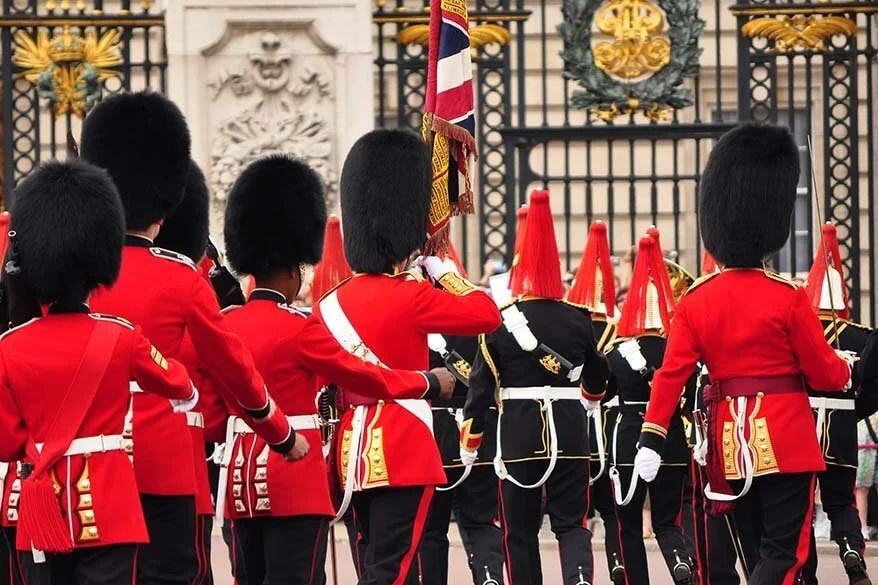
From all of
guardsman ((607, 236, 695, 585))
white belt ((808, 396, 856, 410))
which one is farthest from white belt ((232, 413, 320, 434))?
white belt ((808, 396, 856, 410))

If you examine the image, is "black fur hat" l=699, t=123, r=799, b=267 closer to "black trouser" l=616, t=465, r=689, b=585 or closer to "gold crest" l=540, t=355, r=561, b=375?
"gold crest" l=540, t=355, r=561, b=375

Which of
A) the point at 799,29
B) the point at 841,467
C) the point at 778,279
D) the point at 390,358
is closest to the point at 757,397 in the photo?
the point at 778,279

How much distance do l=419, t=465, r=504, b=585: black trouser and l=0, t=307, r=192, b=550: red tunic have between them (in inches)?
123

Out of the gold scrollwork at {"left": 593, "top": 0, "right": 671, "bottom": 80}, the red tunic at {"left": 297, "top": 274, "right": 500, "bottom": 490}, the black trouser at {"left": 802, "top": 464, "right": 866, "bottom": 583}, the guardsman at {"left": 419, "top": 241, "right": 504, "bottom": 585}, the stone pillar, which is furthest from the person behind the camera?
the gold scrollwork at {"left": 593, "top": 0, "right": 671, "bottom": 80}

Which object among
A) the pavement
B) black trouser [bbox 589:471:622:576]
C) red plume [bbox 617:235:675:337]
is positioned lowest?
the pavement

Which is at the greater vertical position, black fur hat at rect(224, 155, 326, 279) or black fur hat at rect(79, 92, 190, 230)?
black fur hat at rect(79, 92, 190, 230)

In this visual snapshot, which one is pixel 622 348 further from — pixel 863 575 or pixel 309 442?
pixel 309 442

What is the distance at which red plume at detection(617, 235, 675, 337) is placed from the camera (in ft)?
30.9

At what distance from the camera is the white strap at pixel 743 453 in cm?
725

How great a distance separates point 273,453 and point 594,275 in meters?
3.28

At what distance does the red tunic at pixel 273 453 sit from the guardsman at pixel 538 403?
190 centimetres

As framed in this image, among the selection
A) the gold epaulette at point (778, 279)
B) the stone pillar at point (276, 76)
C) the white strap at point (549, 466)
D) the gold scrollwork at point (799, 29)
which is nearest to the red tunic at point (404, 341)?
the gold epaulette at point (778, 279)

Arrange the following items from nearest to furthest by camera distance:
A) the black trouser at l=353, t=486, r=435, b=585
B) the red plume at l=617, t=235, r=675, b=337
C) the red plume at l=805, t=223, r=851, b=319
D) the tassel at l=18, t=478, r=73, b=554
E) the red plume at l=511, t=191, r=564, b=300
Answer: the tassel at l=18, t=478, r=73, b=554, the black trouser at l=353, t=486, r=435, b=585, the red plume at l=511, t=191, r=564, b=300, the red plume at l=805, t=223, r=851, b=319, the red plume at l=617, t=235, r=675, b=337

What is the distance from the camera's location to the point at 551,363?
28.2 ft
